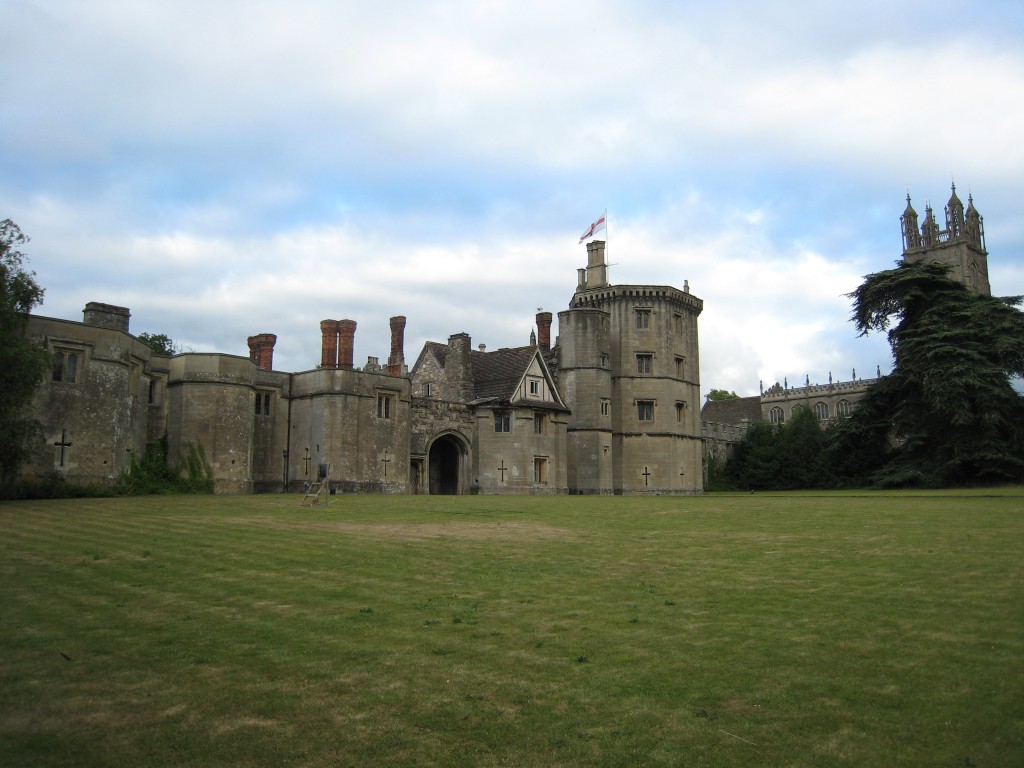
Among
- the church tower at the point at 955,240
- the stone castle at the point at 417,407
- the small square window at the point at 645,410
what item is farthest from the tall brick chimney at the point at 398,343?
the church tower at the point at 955,240

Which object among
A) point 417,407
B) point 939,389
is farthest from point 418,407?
point 939,389

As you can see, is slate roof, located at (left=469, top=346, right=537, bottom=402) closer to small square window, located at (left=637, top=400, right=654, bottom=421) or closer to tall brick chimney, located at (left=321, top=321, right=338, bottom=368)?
small square window, located at (left=637, top=400, right=654, bottom=421)

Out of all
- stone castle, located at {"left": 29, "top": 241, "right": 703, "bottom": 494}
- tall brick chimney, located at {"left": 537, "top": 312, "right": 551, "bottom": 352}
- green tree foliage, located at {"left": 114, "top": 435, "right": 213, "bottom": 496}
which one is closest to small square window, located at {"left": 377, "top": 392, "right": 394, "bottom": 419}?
stone castle, located at {"left": 29, "top": 241, "right": 703, "bottom": 494}

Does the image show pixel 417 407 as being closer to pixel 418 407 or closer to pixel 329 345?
pixel 418 407

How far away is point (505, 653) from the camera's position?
10602 millimetres

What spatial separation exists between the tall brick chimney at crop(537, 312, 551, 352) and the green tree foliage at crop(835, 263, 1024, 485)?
18788 millimetres

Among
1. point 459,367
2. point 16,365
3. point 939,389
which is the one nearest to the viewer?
point 16,365

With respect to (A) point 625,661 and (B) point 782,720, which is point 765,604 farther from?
(B) point 782,720

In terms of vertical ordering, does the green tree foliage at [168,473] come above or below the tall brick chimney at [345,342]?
below

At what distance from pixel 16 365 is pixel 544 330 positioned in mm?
34059

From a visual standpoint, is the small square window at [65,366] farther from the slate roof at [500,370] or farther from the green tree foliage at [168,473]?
the slate roof at [500,370]

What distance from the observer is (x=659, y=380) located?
53500mm

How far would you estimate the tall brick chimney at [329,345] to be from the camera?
39.4m

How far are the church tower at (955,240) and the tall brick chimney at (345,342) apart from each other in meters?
90.6
